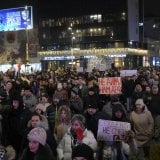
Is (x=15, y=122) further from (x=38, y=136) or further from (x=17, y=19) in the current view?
(x=17, y=19)

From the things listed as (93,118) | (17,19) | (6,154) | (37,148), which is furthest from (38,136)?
(17,19)

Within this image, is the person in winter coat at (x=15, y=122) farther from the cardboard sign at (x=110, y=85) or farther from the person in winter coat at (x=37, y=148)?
the cardboard sign at (x=110, y=85)

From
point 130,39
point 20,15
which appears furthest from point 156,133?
point 130,39

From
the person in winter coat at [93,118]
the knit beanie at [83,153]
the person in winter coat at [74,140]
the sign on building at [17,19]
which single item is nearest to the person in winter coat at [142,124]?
the person in winter coat at [93,118]

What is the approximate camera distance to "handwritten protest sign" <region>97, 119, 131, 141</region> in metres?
7.67

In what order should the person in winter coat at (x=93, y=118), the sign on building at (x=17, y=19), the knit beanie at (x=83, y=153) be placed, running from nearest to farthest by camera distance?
1. the knit beanie at (x=83, y=153)
2. the person in winter coat at (x=93, y=118)
3. the sign on building at (x=17, y=19)

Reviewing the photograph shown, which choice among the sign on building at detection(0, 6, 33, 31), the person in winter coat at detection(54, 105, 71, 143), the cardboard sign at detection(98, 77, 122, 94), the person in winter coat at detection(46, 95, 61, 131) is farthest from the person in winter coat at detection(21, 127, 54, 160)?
the sign on building at detection(0, 6, 33, 31)

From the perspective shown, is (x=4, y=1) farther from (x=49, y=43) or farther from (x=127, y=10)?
(x=127, y=10)

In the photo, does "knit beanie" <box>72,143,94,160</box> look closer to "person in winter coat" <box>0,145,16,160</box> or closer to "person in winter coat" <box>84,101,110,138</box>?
"person in winter coat" <box>0,145,16,160</box>

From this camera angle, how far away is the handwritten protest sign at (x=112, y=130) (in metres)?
7.67

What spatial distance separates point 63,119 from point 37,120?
97 centimetres

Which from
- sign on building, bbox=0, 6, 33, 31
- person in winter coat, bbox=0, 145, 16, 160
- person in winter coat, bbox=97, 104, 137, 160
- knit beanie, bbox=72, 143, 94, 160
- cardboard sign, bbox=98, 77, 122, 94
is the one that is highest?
sign on building, bbox=0, 6, 33, 31

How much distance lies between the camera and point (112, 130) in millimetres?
7785

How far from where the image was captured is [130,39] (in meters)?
95.6
